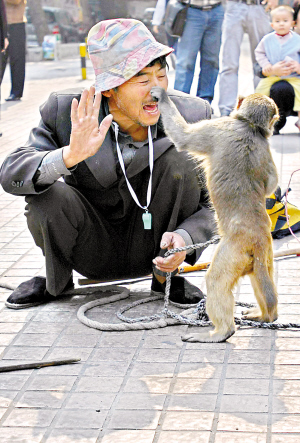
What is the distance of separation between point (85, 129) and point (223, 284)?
0.99m

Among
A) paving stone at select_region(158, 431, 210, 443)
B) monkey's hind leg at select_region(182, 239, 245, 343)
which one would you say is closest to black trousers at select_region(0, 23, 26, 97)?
monkey's hind leg at select_region(182, 239, 245, 343)

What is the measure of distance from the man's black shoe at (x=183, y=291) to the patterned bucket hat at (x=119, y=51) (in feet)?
3.73

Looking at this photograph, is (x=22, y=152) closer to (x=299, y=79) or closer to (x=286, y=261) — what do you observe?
(x=286, y=261)

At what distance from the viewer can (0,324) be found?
3637mm

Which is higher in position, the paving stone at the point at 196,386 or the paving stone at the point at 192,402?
the paving stone at the point at 192,402

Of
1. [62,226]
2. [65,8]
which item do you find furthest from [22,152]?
[65,8]

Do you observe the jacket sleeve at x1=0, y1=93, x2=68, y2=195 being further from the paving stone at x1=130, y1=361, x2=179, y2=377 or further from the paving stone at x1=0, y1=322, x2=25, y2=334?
the paving stone at x1=130, y1=361, x2=179, y2=377

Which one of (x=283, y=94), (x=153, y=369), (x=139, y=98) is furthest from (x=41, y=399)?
(x=283, y=94)

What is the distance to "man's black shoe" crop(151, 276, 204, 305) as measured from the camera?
12.6 ft

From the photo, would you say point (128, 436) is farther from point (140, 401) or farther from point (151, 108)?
point (151, 108)

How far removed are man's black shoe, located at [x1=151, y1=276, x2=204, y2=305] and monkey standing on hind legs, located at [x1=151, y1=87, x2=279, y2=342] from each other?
0.45 m

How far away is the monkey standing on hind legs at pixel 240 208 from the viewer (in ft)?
10.7

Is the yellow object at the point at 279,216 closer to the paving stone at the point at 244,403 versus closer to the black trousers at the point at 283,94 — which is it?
the paving stone at the point at 244,403

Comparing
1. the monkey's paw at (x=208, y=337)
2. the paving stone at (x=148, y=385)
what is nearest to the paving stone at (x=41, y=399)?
the paving stone at (x=148, y=385)
